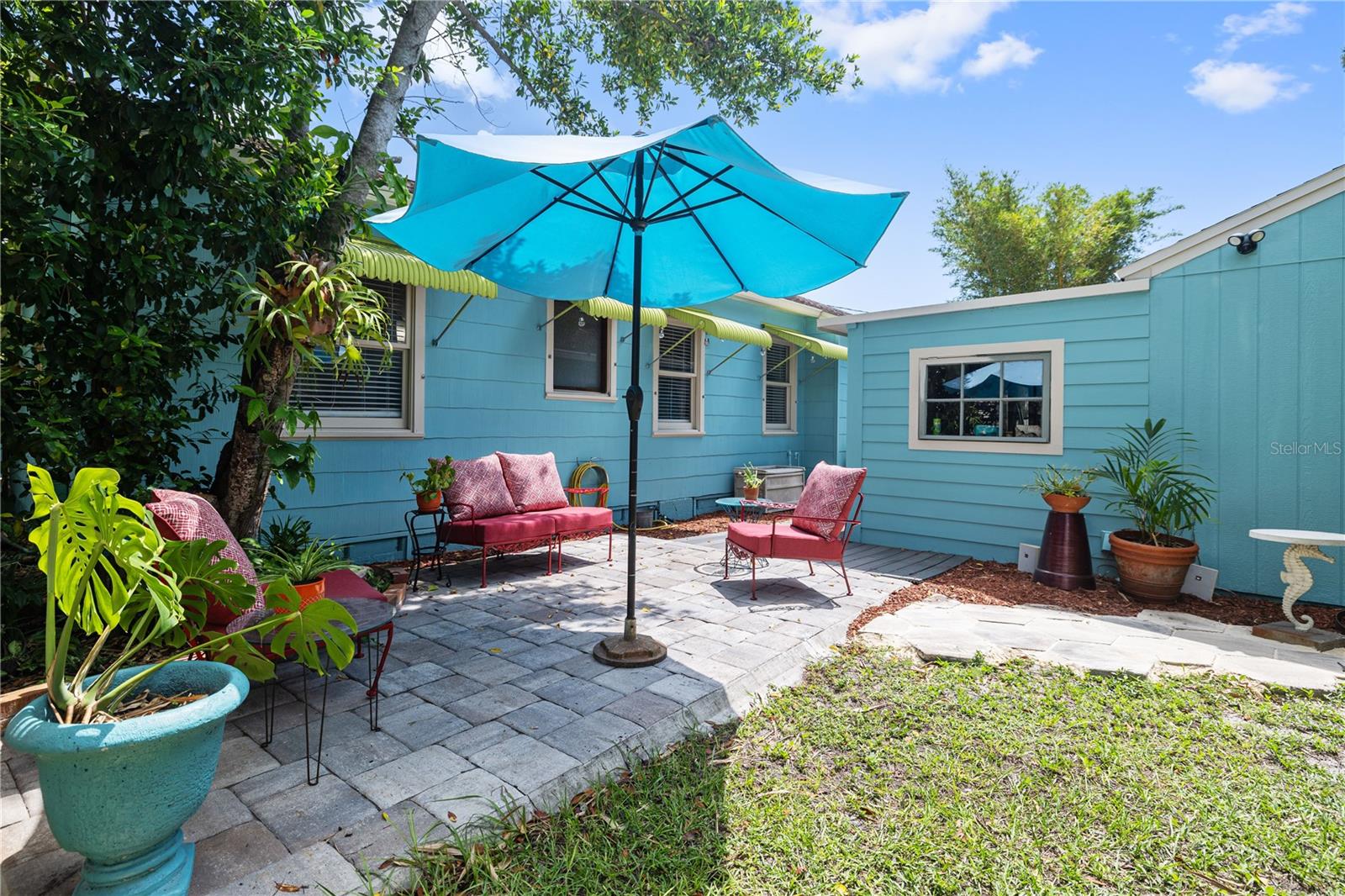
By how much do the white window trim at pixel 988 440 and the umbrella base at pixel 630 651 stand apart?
4.46 meters

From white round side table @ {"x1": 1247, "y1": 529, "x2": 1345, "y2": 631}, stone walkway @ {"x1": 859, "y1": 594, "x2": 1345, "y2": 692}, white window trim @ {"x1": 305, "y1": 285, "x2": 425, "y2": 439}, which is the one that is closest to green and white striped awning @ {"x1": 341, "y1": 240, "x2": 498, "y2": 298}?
white window trim @ {"x1": 305, "y1": 285, "x2": 425, "y2": 439}

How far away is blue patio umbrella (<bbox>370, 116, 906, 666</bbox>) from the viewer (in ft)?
8.52

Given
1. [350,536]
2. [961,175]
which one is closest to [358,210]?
[350,536]

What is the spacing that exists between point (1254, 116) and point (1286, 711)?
886cm

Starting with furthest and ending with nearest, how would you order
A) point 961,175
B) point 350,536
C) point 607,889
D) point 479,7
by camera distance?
point 961,175 → point 479,7 → point 350,536 → point 607,889

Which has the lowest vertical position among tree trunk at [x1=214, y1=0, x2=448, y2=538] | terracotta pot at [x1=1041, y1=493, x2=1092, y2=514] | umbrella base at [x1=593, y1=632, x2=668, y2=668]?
umbrella base at [x1=593, y1=632, x2=668, y2=668]

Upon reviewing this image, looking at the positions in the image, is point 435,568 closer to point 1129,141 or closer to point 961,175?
point 1129,141

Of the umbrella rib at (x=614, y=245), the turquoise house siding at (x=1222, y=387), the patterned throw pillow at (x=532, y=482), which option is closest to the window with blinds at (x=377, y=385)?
the patterned throw pillow at (x=532, y=482)

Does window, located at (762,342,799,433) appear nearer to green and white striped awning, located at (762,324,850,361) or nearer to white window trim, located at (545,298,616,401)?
green and white striped awning, located at (762,324,850,361)

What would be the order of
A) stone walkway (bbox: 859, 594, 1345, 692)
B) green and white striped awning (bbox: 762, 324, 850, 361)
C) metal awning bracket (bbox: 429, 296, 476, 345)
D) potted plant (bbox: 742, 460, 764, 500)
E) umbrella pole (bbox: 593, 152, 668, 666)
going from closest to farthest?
umbrella pole (bbox: 593, 152, 668, 666) < stone walkway (bbox: 859, 594, 1345, 692) < metal awning bracket (bbox: 429, 296, 476, 345) < potted plant (bbox: 742, 460, 764, 500) < green and white striped awning (bbox: 762, 324, 850, 361)

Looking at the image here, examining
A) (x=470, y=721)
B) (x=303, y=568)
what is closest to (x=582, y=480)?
(x=303, y=568)

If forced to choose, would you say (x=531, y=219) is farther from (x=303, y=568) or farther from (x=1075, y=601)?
(x=1075, y=601)

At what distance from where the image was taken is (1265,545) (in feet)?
16.1

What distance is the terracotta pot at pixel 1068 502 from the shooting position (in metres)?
5.15
